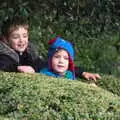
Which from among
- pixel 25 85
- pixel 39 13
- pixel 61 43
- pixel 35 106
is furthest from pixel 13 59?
pixel 39 13

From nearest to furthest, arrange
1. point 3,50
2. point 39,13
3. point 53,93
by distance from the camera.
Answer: point 53,93 → point 3,50 → point 39,13

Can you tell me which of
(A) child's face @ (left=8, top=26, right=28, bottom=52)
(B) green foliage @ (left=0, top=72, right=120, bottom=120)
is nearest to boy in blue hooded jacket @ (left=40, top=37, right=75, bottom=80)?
(A) child's face @ (left=8, top=26, right=28, bottom=52)

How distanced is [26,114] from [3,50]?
6.80ft

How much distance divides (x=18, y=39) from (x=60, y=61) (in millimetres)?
591

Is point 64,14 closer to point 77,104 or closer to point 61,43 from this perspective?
point 61,43

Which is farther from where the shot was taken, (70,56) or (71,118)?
(70,56)

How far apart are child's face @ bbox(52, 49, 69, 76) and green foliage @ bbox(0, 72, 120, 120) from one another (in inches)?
57.6

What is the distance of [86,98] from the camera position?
4.44 m

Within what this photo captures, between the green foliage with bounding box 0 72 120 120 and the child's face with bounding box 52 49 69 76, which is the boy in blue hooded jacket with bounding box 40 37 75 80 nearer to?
the child's face with bounding box 52 49 69 76

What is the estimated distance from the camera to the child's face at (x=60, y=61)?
6207 mm

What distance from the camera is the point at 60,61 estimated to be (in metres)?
6.20

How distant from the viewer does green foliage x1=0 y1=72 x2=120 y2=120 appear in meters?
4.16

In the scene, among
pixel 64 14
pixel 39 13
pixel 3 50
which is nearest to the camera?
pixel 3 50

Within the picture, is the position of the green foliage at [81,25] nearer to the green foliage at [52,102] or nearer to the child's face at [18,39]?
the child's face at [18,39]
